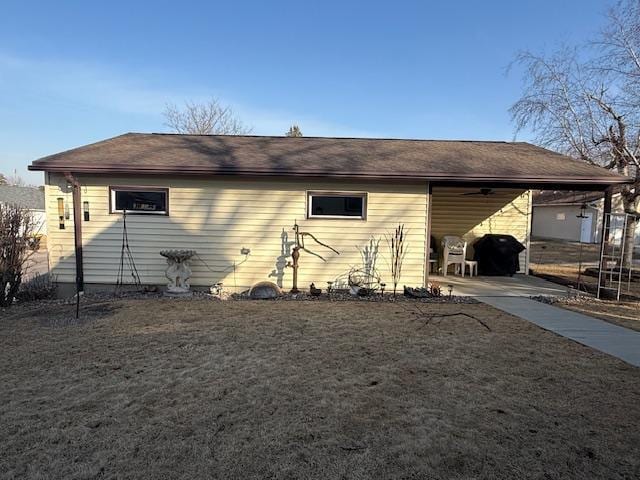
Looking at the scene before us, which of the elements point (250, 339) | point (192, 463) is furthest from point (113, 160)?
point (192, 463)

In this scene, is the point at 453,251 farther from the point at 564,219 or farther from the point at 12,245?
the point at 564,219

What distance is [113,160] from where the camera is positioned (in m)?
7.25

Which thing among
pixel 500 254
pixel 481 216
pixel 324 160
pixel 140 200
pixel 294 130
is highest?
pixel 294 130

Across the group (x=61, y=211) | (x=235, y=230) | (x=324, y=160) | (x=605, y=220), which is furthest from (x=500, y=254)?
(x=61, y=211)

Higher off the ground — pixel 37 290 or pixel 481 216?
pixel 481 216

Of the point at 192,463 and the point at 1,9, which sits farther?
the point at 1,9

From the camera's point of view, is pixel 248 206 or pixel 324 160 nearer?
pixel 248 206

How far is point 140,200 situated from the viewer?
298 inches

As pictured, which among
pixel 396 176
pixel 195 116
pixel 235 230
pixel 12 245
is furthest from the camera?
pixel 195 116

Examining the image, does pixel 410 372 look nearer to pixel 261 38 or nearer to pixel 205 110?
pixel 261 38

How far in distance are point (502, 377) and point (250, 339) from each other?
2841 mm

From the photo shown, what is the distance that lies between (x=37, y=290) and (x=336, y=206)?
19.0ft

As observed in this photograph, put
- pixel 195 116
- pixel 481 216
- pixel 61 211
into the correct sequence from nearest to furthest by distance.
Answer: pixel 61 211 → pixel 481 216 → pixel 195 116

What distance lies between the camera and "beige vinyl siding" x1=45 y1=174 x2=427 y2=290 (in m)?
7.51
